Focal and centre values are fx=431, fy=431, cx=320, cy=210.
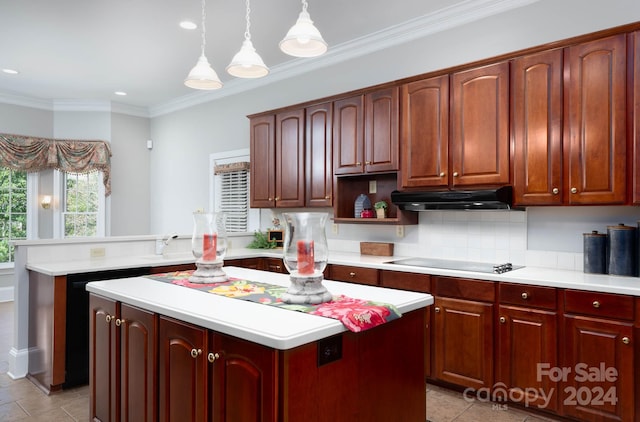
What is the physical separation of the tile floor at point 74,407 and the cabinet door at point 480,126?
1.55 m

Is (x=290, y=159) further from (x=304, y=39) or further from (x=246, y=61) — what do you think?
(x=304, y=39)

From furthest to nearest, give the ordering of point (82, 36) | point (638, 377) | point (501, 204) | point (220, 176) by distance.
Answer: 1. point (220, 176)
2. point (82, 36)
3. point (501, 204)
4. point (638, 377)

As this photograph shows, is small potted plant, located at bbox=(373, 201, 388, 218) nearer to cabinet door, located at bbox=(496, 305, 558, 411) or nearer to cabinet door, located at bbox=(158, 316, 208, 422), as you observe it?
cabinet door, located at bbox=(496, 305, 558, 411)

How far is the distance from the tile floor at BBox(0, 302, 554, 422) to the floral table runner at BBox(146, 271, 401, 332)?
1326mm

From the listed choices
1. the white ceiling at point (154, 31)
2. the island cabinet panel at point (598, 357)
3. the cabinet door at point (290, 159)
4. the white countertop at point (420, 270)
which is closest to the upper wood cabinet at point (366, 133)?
the cabinet door at point (290, 159)

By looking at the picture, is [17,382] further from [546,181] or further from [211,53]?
[546,181]

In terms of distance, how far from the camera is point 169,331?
6.12 feet

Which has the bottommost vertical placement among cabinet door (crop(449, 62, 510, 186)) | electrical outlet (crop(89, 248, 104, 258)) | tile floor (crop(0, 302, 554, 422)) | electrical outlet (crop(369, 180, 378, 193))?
tile floor (crop(0, 302, 554, 422))

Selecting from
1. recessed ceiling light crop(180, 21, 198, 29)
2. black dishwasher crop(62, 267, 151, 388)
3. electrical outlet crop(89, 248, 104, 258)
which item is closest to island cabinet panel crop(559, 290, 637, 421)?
black dishwasher crop(62, 267, 151, 388)

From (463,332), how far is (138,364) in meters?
2.11

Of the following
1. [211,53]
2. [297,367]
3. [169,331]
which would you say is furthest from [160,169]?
[297,367]

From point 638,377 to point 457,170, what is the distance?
1697 millimetres

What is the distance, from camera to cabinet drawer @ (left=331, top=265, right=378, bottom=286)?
139 inches

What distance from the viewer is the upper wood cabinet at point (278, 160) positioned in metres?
4.50
